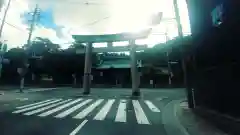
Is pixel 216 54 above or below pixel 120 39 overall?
below

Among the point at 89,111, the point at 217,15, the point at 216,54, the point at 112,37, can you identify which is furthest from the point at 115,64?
the point at 217,15

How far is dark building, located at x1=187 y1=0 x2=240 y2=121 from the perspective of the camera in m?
8.16

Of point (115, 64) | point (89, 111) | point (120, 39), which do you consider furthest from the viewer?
point (115, 64)

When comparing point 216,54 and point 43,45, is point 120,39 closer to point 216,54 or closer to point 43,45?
point 216,54

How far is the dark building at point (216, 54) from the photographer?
26.8 ft

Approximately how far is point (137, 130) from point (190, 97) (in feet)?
22.6

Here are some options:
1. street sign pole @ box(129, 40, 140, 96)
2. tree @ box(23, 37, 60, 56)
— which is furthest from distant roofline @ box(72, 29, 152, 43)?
tree @ box(23, 37, 60, 56)

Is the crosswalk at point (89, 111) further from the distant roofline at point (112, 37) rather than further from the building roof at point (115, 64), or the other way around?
the building roof at point (115, 64)

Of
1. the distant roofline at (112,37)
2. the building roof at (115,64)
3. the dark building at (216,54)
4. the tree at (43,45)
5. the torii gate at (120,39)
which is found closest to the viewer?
the dark building at (216,54)

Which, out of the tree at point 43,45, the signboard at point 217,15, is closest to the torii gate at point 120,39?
the signboard at point 217,15

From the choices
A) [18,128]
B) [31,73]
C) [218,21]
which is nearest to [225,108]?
[218,21]

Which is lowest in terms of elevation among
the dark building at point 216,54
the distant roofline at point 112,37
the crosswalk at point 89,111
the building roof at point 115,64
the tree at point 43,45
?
the crosswalk at point 89,111

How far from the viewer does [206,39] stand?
11.6 meters

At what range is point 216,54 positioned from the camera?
10.2 m
